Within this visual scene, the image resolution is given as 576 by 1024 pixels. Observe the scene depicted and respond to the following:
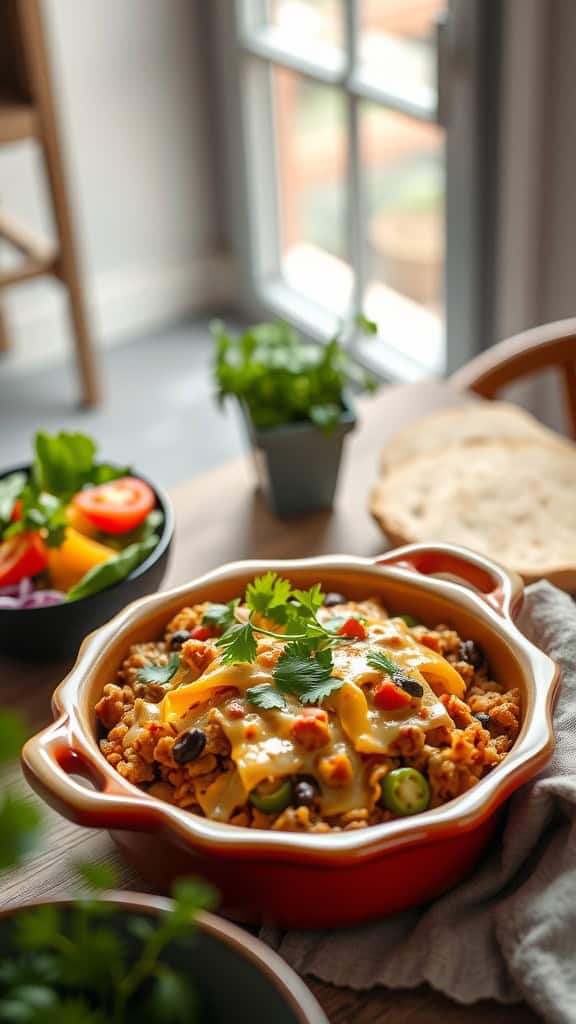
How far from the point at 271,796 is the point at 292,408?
0.69 metres

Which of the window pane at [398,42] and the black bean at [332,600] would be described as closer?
the black bean at [332,600]

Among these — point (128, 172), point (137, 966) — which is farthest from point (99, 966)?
point (128, 172)

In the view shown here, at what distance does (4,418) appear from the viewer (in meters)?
3.49

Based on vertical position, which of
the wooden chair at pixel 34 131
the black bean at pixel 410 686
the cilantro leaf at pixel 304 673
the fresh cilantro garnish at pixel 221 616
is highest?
the cilantro leaf at pixel 304 673

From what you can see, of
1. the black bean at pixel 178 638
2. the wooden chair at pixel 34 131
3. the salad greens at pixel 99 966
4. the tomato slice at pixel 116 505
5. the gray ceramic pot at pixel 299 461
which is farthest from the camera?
the wooden chair at pixel 34 131

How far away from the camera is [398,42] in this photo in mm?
2971


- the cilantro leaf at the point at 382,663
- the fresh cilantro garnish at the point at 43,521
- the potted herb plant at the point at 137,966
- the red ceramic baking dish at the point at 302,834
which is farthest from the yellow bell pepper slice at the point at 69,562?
the potted herb plant at the point at 137,966

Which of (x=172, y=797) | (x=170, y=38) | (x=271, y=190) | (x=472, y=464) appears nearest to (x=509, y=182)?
(x=472, y=464)

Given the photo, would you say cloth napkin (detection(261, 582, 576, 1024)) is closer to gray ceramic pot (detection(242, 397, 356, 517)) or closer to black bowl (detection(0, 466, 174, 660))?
black bowl (detection(0, 466, 174, 660))

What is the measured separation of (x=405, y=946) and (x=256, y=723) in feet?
0.66

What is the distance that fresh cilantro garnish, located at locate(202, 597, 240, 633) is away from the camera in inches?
41.6

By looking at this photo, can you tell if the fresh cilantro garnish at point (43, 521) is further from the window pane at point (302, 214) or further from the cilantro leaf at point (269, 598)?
the window pane at point (302, 214)

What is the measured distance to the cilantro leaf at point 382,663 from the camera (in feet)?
3.15

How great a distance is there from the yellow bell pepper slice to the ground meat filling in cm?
25
